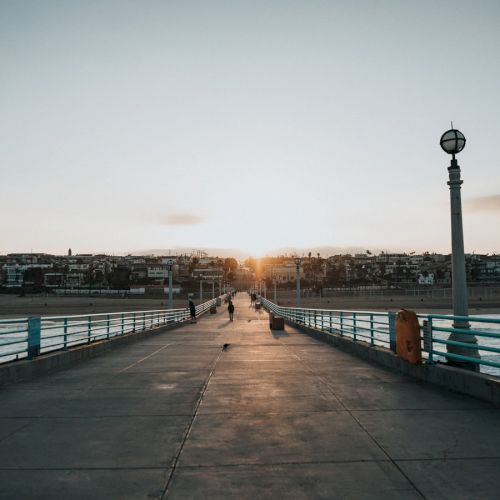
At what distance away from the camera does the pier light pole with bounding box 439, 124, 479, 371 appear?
30.0ft

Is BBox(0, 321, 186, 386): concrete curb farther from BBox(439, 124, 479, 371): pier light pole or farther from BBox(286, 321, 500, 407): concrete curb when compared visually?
BBox(439, 124, 479, 371): pier light pole

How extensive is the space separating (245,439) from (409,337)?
5.60 meters

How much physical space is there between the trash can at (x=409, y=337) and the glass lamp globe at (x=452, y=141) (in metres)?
3.49

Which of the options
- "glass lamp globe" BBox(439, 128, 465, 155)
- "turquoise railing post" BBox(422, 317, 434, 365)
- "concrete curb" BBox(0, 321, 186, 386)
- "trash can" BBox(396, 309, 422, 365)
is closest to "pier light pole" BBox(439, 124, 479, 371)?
"glass lamp globe" BBox(439, 128, 465, 155)

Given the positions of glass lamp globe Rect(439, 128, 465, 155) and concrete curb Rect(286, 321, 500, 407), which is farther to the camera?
glass lamp globe Rect(439, 128, 465, 155)

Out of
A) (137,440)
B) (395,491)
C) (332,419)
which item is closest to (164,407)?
(137,440)

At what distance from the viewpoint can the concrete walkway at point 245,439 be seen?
448 centimetres

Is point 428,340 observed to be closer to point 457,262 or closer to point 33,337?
point 457,262

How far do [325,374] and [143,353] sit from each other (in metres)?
7.11

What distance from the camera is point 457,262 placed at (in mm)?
9852

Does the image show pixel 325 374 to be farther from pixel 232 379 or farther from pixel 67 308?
pixel 67 308

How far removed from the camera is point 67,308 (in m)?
96.6

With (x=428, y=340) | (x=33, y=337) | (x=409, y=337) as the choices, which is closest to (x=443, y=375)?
(x=428, y=340)

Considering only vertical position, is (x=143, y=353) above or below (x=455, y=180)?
below
